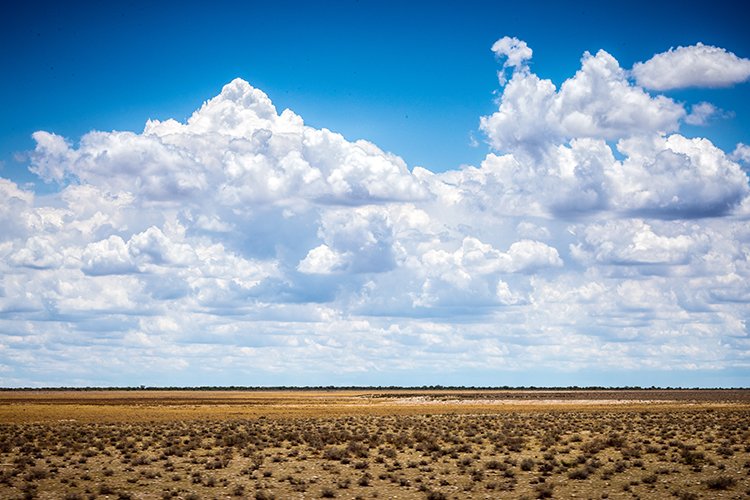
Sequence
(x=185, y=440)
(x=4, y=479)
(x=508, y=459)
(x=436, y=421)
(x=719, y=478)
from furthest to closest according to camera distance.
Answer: (x=436, y=421) → (x=185, y=440) → (x=508, y=459) → (x=4, y=479) → (x=719, y=478)

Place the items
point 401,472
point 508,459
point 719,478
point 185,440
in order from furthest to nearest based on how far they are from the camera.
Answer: point 185,440 → point 508,459 → point 401,472 → point 719,478

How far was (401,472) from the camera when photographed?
32875mm

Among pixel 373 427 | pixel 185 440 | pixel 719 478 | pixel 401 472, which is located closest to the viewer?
pixel 719 478

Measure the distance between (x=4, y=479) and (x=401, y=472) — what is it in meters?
15.2

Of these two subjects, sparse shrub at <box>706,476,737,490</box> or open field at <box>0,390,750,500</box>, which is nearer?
sparse shrub at <box>706,476,737,490</box>

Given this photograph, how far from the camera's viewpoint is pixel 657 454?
36500 mm

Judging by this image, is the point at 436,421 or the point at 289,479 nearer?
the point at 289,479

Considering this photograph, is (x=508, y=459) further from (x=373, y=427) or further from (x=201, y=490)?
(x=373, y=427)

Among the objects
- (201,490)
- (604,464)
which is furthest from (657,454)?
(201,490)

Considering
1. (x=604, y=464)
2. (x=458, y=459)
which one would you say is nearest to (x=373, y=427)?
(x=458, y=459)

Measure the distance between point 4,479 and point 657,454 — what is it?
27.2 metres

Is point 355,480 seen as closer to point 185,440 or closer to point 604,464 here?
A: point 604,464

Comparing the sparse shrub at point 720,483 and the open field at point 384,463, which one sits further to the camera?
the open field at point 384,463

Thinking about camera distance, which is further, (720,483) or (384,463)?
(384,463)
